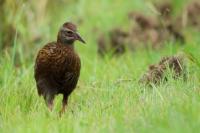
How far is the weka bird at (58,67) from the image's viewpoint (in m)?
7.26

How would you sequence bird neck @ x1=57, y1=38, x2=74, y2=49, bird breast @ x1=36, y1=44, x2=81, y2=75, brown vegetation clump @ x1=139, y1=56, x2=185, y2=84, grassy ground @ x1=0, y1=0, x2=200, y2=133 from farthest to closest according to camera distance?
brown vegetation clump @ x1=139, y1=56, x2=185, y2=84 → bird neck @ x1=57, y1=38, x2=74, y2=49 → bird breast @ x1=36, y1=44, x2=81, y2=75 → grassy ground @ x1=0, y1=0, x2=200, y2=133

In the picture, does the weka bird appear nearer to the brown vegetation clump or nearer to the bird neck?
the bird neck

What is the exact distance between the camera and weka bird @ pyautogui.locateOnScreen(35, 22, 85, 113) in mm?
7262

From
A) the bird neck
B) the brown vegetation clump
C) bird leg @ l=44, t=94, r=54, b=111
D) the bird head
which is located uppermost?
the bird head

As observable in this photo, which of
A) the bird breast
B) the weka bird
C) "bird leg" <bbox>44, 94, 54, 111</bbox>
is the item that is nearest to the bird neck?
the weka bird

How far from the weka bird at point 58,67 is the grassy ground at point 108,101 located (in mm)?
131

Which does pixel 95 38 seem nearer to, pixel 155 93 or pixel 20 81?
pixel 20 81

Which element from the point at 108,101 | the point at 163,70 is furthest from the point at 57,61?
the point at 163,70

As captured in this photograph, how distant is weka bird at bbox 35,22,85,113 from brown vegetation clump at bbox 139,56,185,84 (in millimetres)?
731

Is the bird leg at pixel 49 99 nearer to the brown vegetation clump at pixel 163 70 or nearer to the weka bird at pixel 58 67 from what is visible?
the weka bird at pixel 58 67

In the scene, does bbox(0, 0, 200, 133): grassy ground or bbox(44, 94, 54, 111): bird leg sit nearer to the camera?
bbox(0, 0, 200, 133): grassy ground

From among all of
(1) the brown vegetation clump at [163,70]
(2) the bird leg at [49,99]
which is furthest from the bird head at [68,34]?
(1) the brown vegetation clump at [163,70]

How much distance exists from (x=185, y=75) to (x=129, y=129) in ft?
6.17

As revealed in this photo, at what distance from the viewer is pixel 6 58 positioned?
8797 mm
